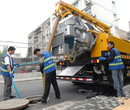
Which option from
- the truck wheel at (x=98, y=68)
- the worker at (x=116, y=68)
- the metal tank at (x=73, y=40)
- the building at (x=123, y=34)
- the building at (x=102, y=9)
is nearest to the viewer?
the worker at (x=116, y=68)

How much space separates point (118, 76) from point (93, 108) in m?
1.52

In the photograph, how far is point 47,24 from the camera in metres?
39.8

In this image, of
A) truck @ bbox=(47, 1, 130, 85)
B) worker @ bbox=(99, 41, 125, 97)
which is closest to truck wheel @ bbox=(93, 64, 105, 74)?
truck @ bbox=(47, 1, 130, 85)

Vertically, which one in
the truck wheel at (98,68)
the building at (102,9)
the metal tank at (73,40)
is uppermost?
the building at (102,9)

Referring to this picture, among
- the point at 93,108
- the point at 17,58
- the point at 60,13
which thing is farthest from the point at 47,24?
the point at 93,108

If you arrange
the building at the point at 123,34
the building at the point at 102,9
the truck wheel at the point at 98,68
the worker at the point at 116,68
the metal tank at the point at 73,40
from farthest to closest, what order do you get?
the building at the point at 123,34 < the building at the point at 102,9 < the truck wheel at the point at 98,68 < the metal tank at the point at 73,40 < the worker at the point at 116,68

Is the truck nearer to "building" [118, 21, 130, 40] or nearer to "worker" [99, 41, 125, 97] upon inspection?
"worker" [99, 41, 125, 97]

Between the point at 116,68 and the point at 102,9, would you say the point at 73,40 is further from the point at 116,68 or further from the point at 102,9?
the point at 102,9

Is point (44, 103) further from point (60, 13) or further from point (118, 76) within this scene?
point (60, 13)

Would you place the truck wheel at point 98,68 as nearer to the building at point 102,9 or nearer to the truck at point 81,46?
the truck at point 81,46

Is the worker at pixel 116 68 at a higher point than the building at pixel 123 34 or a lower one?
lower

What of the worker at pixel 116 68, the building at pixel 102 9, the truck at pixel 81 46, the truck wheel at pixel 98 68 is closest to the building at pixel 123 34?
the building at pixel 102 9

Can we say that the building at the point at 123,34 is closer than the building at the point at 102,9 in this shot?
No

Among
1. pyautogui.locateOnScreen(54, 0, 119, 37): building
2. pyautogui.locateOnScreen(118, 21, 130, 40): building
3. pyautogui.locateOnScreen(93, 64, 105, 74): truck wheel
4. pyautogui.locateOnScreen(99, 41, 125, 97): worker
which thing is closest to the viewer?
pyautogui.locateOnScreen(99, 41, 125, 97): worker
